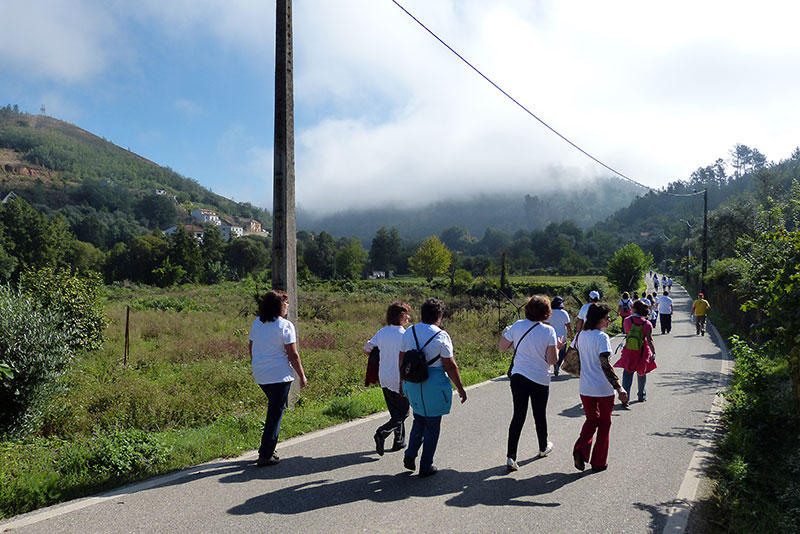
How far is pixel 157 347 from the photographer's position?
14969 mm

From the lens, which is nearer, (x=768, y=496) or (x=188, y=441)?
(x=768, y=496)

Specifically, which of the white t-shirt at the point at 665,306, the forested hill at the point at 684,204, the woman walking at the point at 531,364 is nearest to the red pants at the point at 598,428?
the woman walking at the point at 531,364

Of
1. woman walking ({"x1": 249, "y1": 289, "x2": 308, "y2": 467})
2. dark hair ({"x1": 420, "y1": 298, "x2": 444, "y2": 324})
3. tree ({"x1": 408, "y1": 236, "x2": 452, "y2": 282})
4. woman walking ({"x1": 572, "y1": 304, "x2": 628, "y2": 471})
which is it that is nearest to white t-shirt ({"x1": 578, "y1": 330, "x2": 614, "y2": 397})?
woman walking ({"x1": 572, "y1": 304, "x2": 628, "y2": 471})

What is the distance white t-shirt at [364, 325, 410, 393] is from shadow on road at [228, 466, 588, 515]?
93 cm

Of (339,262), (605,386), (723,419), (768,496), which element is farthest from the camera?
(339,262)

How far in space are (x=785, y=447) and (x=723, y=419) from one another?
55.1 inches

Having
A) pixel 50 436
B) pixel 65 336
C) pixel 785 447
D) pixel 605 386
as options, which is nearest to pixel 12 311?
pixel 65 336

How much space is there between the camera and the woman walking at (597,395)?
17.4 ft

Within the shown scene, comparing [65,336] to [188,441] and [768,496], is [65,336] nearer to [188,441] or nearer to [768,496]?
[188,441]

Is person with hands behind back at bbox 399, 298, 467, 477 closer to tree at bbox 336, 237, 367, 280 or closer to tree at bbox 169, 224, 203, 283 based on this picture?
tree at bbox 169, 224, 203, 283

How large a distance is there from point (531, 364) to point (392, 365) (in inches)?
56.3

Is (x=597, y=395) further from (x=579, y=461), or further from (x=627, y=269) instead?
(x=627, y=269)

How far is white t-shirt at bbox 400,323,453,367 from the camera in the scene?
4.93 metres

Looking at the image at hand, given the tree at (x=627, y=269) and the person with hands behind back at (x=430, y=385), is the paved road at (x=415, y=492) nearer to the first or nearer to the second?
the person with hands behind back at (x=430, y=385)
